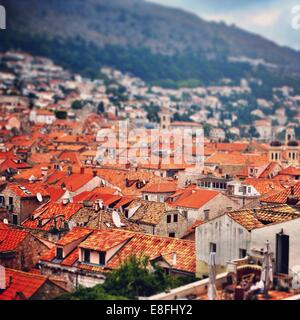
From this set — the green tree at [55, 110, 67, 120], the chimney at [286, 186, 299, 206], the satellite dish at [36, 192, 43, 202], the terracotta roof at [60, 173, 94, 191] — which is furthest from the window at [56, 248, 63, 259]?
the green tree at [55, 110, 67, 120]

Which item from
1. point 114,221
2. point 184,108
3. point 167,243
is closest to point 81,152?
point 114,221

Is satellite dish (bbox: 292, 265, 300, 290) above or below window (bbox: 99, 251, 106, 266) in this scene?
above

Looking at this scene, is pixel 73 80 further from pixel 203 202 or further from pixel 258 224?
pixel 258 224

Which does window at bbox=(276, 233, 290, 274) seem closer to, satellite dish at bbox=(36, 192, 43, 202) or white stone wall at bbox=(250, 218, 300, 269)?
white stone wall at bbox=(250, 218, 300, 269)

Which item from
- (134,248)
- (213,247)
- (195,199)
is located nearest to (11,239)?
(134,248)

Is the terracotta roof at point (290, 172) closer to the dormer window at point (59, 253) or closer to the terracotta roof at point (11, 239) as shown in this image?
the terracotta roof at point (11, 239)
